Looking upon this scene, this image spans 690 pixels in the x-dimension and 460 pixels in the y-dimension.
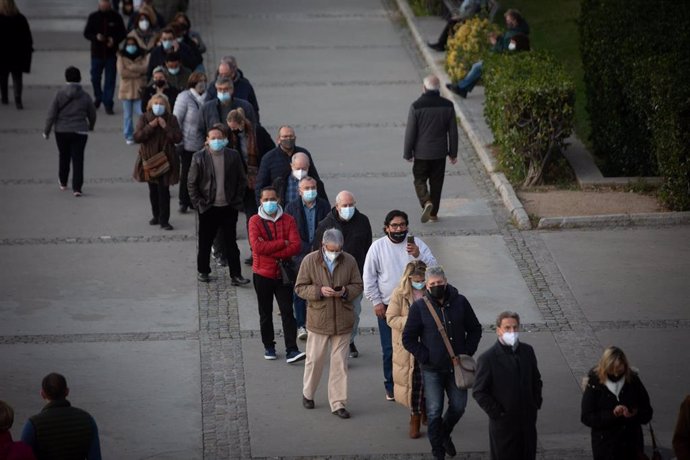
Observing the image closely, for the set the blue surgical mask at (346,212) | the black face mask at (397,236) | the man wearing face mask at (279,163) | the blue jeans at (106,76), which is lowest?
the blue jeans at (106,76)

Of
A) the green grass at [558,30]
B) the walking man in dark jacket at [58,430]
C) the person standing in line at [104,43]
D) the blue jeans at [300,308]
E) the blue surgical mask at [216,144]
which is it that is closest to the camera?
the walking man in dark jacket at [58,430]

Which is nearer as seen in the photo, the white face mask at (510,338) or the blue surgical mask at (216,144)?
the white face mask at (510,338)

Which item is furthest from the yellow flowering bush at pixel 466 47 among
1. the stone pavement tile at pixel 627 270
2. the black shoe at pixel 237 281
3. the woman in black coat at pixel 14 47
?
the black shoe at pixel 237 281

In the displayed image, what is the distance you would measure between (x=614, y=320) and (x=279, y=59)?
12588mm

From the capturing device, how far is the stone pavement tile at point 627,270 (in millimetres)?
14469

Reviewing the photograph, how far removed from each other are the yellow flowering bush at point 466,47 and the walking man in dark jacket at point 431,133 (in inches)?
226

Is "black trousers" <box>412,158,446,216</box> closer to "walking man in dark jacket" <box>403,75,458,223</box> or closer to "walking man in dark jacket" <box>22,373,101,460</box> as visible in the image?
"walking man in dark jacket" <box>403,75,458,223</box>

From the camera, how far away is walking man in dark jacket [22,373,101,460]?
382 inches

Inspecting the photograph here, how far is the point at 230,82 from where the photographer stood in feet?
54.8

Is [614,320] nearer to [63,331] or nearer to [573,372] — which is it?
[573,372]

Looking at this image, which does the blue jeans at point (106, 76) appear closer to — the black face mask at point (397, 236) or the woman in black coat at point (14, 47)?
the woman in black coat at point (14, 47)

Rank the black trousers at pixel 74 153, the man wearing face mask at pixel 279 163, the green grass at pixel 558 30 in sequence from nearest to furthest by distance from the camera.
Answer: the man wearing face mask at pixel 279 163 → the black trousers at pixel 74 153 → the green grass at pixel 558 30

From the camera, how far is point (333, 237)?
12.1m

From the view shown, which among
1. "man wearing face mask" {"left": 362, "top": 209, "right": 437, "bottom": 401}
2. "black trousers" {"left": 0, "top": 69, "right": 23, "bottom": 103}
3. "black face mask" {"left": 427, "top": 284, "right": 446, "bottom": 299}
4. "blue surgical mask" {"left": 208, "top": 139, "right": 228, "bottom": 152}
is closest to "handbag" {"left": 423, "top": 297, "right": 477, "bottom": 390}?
"black face mask" {"left": 427, "top": 284, "right": 446, "bottom": 299}
